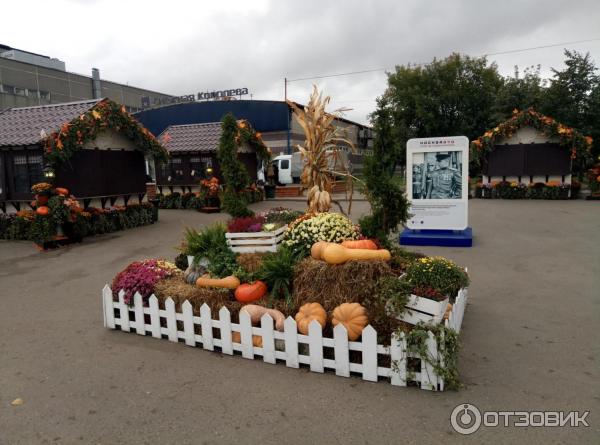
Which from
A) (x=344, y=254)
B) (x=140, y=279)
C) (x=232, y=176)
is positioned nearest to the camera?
(x=344, y=254)

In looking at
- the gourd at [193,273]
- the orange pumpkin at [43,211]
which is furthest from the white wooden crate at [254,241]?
the orange pumpkin at [43,211]

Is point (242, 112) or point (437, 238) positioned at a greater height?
point (242, 112)

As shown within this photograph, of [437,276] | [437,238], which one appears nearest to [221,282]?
[437,276]

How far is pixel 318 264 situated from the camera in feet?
17.3

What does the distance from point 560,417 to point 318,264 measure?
108 inches

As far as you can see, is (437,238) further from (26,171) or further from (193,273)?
(26,171)

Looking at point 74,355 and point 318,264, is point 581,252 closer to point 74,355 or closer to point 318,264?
point 318,264

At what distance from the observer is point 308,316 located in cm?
476

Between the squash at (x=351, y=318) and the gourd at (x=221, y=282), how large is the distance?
4.76 feet

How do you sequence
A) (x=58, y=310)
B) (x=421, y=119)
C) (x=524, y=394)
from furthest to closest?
(x=421, y=119)
(x=58, y=310)
(x=524, y=394)

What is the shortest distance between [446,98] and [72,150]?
3079 centimetres

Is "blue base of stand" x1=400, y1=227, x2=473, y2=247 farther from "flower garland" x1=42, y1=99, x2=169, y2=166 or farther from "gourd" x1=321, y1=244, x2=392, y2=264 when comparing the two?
"flower garland" x1=42, y1=99, x2=169, y2=166

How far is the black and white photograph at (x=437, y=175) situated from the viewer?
11.4 metres

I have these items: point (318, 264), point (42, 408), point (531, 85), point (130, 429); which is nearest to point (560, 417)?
point (318, 264)
